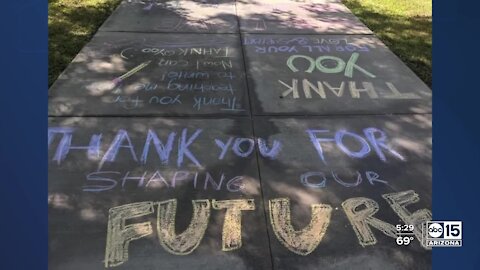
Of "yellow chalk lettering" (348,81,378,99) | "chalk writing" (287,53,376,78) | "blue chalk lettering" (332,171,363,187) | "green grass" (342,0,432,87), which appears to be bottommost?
"blue chalk lettering" (332,171,363,187)

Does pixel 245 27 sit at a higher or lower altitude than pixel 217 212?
Result: higher

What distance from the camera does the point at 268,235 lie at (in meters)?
3.56

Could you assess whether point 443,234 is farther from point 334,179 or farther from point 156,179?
point 156,179

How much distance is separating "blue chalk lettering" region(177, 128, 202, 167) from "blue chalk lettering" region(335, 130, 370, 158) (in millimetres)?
1318

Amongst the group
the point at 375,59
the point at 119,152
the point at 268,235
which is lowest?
the point at 268,235

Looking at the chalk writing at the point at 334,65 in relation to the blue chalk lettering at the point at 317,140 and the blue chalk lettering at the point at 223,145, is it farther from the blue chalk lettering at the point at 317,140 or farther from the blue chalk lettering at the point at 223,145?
the blue chalk lettering at the point at 223,145

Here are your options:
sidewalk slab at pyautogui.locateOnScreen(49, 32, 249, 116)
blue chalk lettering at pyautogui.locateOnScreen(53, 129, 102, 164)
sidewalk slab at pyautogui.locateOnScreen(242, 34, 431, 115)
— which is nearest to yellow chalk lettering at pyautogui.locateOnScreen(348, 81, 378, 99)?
sidewalk slab at pyautogui.locateOnScreen(242, 34, 431, 115)

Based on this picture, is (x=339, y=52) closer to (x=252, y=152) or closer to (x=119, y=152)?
(x=252, y=152)

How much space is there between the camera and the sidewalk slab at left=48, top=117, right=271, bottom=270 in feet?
11.0

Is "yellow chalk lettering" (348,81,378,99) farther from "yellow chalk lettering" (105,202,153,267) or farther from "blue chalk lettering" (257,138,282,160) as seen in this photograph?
"yellow chalk lettering" (105,202,153,267)

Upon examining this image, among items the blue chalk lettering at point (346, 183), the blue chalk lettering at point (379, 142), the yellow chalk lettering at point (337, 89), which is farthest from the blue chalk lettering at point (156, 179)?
the yellow chalk lettering at point (337, 89)

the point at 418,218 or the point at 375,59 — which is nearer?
the point at 418,218

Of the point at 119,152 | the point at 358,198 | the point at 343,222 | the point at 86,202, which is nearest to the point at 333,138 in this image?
the point at 358,198

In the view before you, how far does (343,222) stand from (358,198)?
34 cm
